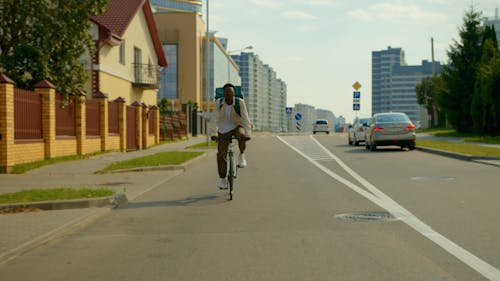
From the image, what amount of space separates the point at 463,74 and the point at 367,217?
3632 cm

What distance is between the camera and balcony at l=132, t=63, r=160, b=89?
39.2m

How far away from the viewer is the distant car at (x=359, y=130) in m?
31.4

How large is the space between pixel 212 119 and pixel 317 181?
365cm

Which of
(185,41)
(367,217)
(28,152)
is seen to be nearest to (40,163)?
(28,152)

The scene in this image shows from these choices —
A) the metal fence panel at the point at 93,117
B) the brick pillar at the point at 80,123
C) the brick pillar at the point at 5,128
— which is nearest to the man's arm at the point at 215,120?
the brick pillar at the point at 5,128

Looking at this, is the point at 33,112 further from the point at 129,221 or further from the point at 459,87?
the point at 459,87

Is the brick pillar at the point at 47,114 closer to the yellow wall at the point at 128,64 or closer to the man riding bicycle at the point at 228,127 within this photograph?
the man riding bicycle at the point at 228,127

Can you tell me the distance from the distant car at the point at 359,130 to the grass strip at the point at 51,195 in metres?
20.8

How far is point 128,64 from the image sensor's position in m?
38.0

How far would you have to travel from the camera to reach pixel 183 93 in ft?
290

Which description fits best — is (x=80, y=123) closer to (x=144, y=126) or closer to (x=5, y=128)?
(x=5, y=128)

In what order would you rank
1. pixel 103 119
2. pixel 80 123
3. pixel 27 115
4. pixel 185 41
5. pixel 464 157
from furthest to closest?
pixel 185 41 < pixel 103 119 < pixel 80 123 < pixel 464 157 < pixel 27 115

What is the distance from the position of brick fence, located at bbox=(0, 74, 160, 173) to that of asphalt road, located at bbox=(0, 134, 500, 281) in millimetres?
6288

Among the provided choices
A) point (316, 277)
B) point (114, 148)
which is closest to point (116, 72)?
point (114, 148)
